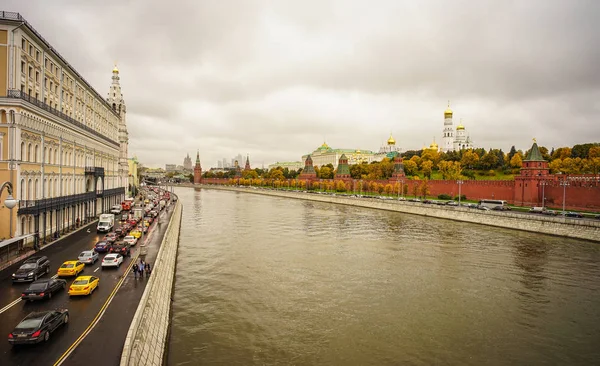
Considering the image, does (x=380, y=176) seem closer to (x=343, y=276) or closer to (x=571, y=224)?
(x=571, y=224)

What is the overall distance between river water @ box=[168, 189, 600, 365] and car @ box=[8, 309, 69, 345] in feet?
13.7

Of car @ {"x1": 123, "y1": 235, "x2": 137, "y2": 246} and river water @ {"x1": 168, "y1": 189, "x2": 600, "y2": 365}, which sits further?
car @ {"x1": 123, "y1": 235, "x2": 137, "y2": 246}

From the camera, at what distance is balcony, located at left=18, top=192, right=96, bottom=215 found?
82.2 feet

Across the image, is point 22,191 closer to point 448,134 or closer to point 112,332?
point 112,332

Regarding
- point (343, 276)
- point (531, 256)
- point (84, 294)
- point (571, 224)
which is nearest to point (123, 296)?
point (84, 294)

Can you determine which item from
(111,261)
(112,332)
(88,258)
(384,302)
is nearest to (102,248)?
(88,258)

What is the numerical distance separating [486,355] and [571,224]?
3411 cm

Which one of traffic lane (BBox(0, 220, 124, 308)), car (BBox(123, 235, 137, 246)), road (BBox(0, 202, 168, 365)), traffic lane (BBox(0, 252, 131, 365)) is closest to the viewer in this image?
traffic lane (BBox(0, 252, 131, 365))

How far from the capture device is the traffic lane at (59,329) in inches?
444

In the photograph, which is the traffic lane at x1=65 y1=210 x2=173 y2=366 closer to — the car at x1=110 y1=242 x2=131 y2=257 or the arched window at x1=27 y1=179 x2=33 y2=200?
the car at x1=110 y1=242 x2=131 y2=257

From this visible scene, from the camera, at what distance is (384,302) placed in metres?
20.6

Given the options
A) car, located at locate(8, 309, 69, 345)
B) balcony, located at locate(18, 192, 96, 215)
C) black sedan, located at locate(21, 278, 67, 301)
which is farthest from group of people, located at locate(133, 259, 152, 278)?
→ balcony, located at locate(18, 192, 96, 215)

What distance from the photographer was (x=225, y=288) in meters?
22.5

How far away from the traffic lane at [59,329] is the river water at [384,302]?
11.0 ft
